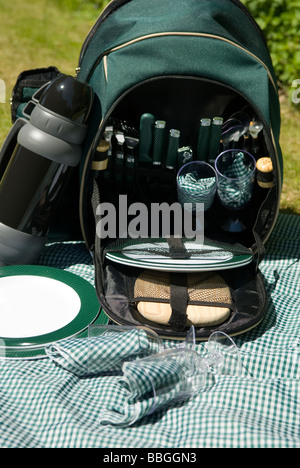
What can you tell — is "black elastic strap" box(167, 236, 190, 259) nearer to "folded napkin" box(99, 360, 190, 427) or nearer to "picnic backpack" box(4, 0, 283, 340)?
"picnic backpack" box(4, 0, 283, 340)

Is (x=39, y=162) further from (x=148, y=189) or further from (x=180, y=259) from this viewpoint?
(x=180, y=259)

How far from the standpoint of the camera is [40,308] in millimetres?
1419

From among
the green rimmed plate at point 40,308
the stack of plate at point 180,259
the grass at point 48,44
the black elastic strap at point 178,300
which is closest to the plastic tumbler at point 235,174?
the stack of plate at point 180,259

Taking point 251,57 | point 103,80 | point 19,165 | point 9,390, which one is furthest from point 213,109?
point 9,390

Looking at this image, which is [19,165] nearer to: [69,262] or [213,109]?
[69,262]

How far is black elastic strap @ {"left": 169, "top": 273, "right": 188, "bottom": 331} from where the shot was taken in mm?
1349

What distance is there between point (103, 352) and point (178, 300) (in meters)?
0.24

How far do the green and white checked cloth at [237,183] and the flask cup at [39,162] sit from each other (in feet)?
1.34

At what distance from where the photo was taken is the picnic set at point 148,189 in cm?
134

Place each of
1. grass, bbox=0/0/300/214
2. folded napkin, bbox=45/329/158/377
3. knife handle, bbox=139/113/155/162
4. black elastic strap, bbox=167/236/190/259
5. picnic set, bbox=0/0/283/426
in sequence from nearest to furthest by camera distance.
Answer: folded napkin, bbox=45/329/158/377
picnic set, bbox=0/0/283/426
black elastic strap, bbox=167/236/190/259
knife handle, bbox=139/113/155/162
grass, bbox=0/0/300/214

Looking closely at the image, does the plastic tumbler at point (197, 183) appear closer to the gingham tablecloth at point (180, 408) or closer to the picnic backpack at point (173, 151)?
the picnic backpack at point (173, 151)

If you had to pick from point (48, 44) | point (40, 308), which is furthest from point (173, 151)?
point (48, 44)

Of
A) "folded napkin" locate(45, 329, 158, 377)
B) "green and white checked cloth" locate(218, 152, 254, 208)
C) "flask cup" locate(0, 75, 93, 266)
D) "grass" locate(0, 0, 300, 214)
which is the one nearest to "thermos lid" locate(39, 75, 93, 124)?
"flask cup" locate(0, 75, 93, 266)
